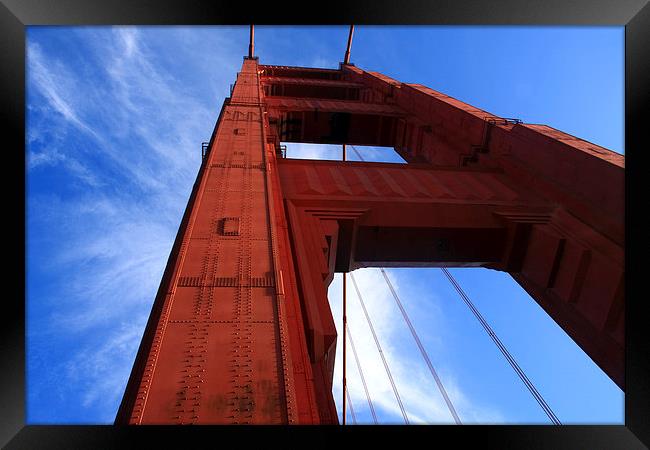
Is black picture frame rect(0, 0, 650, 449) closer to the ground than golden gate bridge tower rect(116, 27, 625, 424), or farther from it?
farther from it

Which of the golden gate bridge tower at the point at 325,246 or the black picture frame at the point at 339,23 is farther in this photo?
the golden gate bridge tower at the point at 325,246

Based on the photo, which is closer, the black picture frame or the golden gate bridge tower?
the black picture frame

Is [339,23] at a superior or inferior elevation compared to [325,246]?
superior

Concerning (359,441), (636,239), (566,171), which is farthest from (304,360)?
(566,171)

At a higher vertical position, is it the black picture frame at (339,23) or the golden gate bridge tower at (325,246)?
the black picture frame at (339,23)

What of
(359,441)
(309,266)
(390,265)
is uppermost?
(359,441)

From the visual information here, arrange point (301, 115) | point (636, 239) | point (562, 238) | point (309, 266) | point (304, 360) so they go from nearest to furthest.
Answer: point (636, 239) → point (304, 360) → point (309, 266) → point (562, 238) → point (301, 115)

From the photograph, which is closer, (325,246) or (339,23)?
(339,23)

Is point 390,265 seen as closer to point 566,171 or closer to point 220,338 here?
point 566,171
